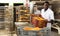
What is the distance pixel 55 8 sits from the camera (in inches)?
235

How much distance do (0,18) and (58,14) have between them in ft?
12.2

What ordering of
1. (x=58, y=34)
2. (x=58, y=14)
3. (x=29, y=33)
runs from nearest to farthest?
(x=29, y=33) → (x=58, y=34) → (x=58, y=14)

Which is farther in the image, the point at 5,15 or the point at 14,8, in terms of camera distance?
the point at 14,8

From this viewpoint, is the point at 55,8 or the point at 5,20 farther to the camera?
the point at 5,20

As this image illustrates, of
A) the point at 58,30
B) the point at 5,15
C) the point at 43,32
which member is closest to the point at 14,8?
the point at 5,15

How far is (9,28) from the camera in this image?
8164mm

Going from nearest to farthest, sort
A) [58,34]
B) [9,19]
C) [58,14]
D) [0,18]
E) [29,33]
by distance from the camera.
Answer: [29,33] < [58,34] < [58,14] < [9,19] < [0,18]

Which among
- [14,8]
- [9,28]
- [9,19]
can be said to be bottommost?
[9,28]

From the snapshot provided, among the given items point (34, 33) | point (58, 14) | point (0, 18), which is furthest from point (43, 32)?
point (0, 18)

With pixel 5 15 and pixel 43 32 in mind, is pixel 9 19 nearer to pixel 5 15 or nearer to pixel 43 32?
pixel 5 15

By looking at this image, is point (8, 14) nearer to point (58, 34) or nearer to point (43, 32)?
point (58, 34)

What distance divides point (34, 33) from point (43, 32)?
0.44 ft

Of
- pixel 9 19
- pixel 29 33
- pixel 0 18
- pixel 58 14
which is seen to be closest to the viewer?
pixel 29 33

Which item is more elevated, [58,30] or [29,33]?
[29,33]
